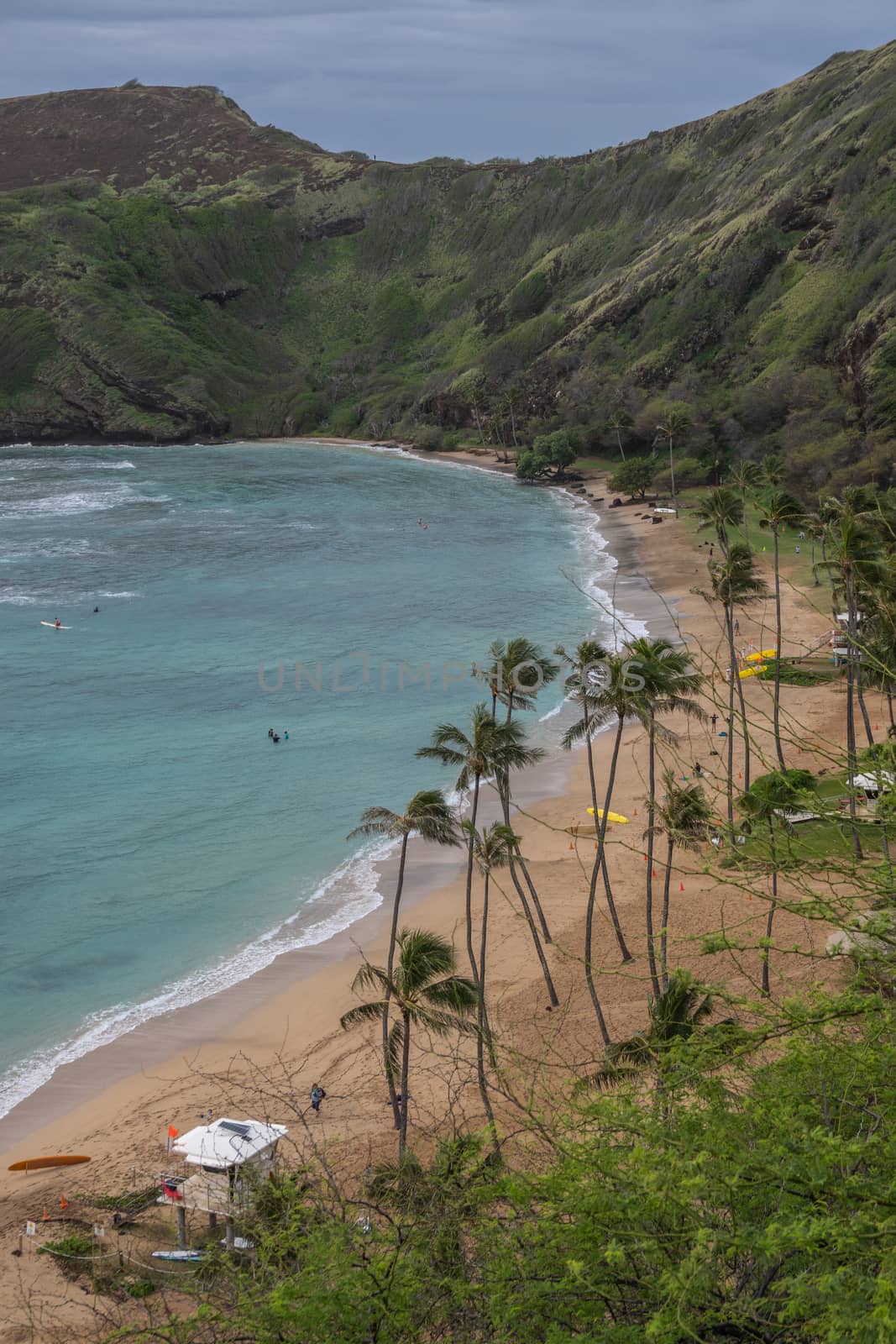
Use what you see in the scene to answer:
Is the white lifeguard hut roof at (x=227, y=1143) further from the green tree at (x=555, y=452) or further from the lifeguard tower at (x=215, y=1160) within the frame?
the green tree at (x=555, y=452)

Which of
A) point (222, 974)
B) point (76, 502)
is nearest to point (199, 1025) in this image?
point (222, 974)

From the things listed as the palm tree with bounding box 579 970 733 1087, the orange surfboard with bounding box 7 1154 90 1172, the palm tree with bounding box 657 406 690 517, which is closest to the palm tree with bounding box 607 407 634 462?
the palm tree with bounding box 657 406 690 517

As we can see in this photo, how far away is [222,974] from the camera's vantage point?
3259 centimetres

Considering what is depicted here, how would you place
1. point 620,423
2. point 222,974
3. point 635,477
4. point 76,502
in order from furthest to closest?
point 620,423 → point 76,502 → point 635,477 → point 222,974

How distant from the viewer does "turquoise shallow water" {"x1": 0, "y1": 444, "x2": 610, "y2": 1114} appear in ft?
113

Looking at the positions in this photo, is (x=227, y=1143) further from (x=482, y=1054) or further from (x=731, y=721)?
(x=731, y=721)

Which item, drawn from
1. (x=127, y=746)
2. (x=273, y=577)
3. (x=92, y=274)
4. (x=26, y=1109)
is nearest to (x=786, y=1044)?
(x=26, y=1109)

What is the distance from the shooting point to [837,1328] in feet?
22.1

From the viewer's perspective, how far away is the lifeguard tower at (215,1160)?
20.5 m

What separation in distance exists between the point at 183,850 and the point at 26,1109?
14587mm

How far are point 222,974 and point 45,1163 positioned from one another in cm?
878

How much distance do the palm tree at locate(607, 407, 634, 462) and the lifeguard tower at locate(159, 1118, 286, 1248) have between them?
108635mm

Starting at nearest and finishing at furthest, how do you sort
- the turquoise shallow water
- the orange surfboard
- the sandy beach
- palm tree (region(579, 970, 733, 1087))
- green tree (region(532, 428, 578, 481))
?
palm tree (region(579, 970, 733, 1087)) < the sandy beach < the orange surfboard < the turquoise shallow water < green tree (region(532, 428, 578, 481))

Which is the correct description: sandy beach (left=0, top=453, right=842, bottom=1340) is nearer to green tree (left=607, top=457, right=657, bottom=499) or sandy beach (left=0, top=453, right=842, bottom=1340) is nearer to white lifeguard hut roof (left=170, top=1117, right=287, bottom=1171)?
white lifeguard hut roof (left=170, top=1117, right=287, bottom=1171)
